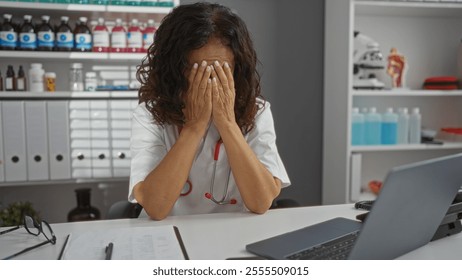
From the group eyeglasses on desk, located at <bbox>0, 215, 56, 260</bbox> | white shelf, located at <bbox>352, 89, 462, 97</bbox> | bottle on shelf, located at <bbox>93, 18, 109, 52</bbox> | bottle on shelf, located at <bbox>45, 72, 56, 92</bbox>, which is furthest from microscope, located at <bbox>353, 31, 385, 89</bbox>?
eyeglasses on desk, located at <bbox>0, 215, 56, 260</bbox>

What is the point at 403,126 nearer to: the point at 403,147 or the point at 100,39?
the point at 403,147

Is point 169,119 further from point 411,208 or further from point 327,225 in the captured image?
point 411,208

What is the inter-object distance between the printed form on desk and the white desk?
0.03 meters

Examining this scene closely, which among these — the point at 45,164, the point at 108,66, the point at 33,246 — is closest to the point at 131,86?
the point at 108,66

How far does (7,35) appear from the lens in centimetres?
196

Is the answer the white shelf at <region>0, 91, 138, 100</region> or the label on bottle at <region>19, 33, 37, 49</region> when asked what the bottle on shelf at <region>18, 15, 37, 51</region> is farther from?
the white shelf at <region>0, 91, 138, 100</region>

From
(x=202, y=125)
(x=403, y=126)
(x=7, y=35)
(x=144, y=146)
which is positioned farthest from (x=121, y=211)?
(x=403, y=126)

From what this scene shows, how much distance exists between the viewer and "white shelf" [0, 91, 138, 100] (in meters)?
2.00

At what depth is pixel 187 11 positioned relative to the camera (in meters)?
1.21

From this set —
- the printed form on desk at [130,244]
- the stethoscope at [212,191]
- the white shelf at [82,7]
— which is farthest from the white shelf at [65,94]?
the printed form on desk at [130,244]

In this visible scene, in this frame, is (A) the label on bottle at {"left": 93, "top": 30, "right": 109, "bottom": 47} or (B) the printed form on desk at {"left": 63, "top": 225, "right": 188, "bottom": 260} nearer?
A: (B) the printed form on desk at {"left": 63, "top": 225, "right": 188, "bottom": 260}

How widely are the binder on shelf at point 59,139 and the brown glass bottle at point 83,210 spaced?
0.37 feet

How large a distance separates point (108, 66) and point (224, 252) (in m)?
1.64

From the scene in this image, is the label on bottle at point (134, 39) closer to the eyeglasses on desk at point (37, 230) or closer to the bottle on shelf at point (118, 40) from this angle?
the bottle on shelf at point (118, 40)
